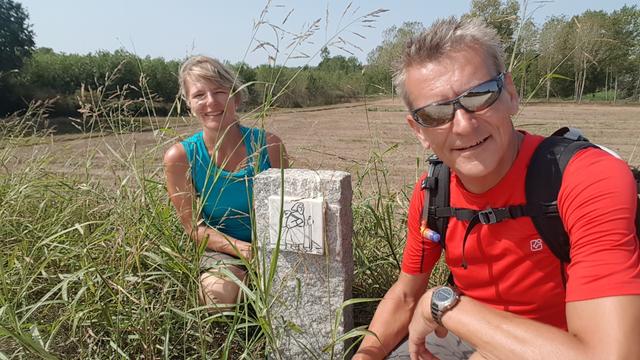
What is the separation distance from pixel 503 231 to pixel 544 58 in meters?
1.25

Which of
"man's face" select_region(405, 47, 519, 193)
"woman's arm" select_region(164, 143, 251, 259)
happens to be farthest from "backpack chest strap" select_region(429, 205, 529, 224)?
"woman's arm" select_region(164, 143, 251, 259)

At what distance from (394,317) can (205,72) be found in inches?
61.5

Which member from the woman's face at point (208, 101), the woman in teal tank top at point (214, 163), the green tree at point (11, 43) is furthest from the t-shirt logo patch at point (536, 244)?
the green tree at point (11, 43)

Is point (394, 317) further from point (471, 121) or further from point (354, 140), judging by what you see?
point (354, 140)

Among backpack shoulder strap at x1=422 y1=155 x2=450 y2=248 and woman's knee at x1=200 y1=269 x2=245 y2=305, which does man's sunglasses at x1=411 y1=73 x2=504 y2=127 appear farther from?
woman's knee at x1=200 y1=269 x2=245 y2=305

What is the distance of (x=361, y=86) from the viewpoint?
87.7 inches

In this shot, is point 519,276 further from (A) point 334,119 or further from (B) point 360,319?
(A) point 334,119

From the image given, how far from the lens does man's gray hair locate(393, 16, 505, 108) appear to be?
1.32 m

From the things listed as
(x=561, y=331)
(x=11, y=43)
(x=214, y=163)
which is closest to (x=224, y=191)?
(x=214, y=163)

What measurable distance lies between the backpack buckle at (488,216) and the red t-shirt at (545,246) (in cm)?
3

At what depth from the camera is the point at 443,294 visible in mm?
1312

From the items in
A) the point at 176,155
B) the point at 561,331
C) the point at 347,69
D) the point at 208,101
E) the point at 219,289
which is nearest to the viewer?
the point at 561,331

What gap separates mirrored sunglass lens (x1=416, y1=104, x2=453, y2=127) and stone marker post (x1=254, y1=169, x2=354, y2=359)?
392 millimetres

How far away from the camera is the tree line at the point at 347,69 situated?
193 cm
